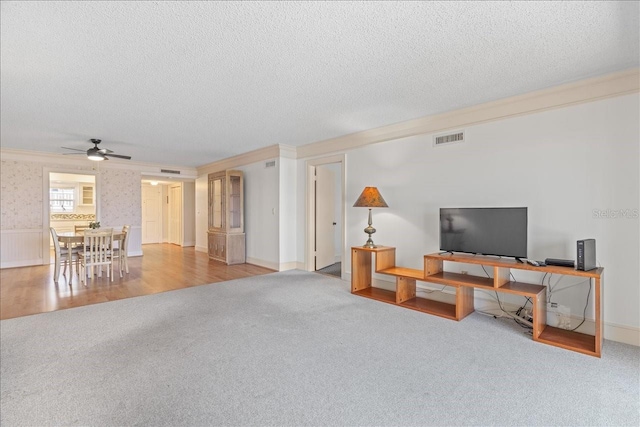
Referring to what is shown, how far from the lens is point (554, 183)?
3182mm

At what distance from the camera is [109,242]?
538cm

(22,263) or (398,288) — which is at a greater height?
(398,288)

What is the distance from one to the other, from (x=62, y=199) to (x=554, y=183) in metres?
12.4

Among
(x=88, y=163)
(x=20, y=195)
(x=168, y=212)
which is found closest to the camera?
(x=20, y=195)

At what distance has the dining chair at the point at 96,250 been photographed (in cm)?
502

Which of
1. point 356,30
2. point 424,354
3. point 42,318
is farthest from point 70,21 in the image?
point 424,354

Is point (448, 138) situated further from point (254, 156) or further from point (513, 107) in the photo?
point (254, 156)

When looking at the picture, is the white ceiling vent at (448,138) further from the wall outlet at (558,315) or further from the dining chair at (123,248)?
the dining chair at (123,248)

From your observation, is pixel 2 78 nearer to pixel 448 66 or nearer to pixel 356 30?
pixel 356 30

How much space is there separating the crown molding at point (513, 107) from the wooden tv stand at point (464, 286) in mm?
1648

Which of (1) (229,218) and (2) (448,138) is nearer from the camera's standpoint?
(2) (448,138)

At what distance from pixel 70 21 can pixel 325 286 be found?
4.10 meters

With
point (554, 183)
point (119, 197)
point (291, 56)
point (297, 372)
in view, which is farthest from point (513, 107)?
point (119, 197)

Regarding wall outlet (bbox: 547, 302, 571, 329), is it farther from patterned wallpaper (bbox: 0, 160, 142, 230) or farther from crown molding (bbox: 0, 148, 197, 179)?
patterned wallpaper (bbox: 0, 160, 142, 230)
